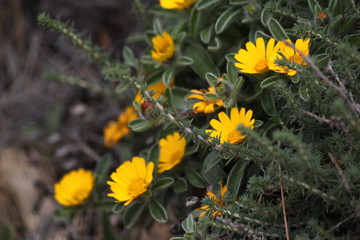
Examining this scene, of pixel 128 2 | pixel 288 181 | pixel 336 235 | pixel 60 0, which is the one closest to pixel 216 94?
pixel 288 181

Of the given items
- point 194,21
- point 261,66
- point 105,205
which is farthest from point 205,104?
point 105,205

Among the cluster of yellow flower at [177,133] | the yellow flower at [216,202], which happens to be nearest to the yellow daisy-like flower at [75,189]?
the cluster of yellow flower at [177,133]

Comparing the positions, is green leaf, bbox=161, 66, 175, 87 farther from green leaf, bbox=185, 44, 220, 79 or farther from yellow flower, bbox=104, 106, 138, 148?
yellow flower, bbox=104, 106, 138, 148

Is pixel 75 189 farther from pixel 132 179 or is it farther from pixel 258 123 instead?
pixel 258 123

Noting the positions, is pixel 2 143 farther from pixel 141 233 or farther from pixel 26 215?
pixel 141 233

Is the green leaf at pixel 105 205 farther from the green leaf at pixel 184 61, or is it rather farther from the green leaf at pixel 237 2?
the green leaf at pixel 237 2
